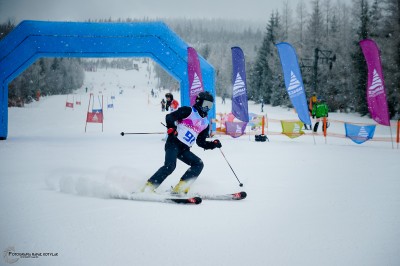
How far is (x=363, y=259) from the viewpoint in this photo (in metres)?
2.70

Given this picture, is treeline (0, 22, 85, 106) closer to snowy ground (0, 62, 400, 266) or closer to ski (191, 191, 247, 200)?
snowy ground (0, 62, 400, 266)

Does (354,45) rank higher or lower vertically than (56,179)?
higher

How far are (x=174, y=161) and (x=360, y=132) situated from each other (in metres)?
8.52

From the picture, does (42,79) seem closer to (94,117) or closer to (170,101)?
(94,117)

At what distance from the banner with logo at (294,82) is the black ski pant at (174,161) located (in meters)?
6.53

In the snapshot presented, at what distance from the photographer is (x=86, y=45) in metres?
12.0

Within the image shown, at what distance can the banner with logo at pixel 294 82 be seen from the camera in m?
10.2

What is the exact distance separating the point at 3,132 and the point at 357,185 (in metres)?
11.7

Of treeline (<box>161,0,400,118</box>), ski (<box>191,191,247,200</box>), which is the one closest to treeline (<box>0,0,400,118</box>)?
treeline (<box>161,0,400,118</box>)

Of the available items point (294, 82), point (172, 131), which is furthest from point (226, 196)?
point (294, 82)

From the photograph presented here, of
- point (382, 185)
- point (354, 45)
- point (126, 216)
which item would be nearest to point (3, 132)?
point (126, 216)

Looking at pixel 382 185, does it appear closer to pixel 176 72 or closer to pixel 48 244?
pixel 48 244

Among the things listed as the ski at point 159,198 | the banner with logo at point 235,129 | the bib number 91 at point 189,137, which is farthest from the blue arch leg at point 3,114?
the bib number 91 at point 189,137

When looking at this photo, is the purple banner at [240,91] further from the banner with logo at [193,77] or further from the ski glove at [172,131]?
the ski glove at [172,131]
